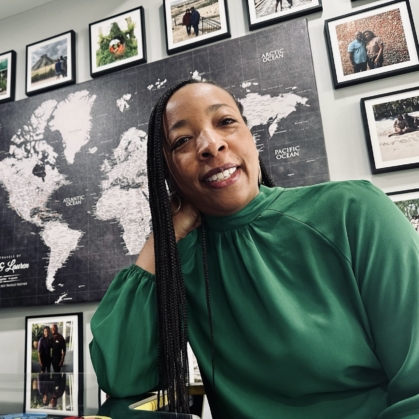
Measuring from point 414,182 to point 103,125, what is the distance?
51.0 inches

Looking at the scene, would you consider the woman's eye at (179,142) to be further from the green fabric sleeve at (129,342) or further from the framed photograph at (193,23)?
the framed photograph at (193,23)

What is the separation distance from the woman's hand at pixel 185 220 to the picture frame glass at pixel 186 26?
114 centimetres

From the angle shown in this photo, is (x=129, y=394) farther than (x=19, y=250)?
No

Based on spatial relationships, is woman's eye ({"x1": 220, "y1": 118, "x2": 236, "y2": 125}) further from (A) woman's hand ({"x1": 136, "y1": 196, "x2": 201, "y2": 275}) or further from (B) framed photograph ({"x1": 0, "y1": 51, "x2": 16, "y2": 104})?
(B) framed photograph ({"x1": 0, "y1": 51, "x2": 16, "y2": 104})

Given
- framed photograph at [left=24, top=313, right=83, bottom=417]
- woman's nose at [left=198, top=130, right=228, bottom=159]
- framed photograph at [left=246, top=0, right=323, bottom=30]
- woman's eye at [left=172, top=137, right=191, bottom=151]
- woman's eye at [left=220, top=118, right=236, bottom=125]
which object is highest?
framed photograph at [left=246, top=0, right=323, bottom=30]

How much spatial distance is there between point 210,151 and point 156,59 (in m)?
1.24

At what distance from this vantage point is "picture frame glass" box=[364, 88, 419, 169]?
1.36 metres

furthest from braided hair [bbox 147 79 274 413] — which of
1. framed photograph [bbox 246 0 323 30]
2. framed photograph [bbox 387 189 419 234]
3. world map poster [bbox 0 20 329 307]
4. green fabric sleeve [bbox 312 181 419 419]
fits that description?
framed photograph [bbox 246 0 323 30]

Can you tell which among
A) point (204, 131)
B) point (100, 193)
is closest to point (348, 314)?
point (204, 131)

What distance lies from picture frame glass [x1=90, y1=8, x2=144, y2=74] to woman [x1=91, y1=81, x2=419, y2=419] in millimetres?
1174

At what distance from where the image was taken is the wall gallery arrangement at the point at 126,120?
146 centimetres

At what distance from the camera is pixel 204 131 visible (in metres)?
0.74

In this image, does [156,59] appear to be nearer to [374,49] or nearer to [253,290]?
[374,49]

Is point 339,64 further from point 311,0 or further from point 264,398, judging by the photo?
point 264,398
